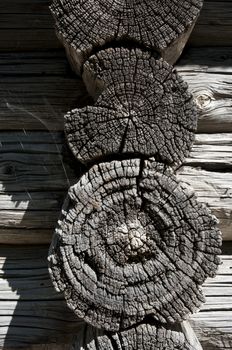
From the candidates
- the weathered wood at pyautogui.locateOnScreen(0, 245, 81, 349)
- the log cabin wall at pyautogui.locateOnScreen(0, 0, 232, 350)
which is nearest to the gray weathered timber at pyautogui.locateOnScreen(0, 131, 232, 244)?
the log cabin wall at pyautogui.locateOnScreen(0, 0, 232, 350)

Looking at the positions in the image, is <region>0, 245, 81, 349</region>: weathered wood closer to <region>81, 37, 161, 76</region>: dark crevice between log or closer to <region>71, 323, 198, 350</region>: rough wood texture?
<region>71, 323, 198, 350</region>: rough wood texture

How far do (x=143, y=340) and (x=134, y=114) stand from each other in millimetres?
609

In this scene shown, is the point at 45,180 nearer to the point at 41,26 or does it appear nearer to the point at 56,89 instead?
the point at 56,89

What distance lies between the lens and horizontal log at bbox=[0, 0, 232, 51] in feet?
8.24

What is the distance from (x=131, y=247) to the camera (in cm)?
201

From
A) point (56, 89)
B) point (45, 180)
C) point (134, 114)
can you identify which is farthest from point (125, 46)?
point (45, 180)

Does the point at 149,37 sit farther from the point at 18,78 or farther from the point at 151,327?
the point at 151,327

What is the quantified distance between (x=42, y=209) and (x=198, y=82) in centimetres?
66

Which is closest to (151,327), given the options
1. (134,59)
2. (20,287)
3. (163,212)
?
(163,212)

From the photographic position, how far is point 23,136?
2.42 metres

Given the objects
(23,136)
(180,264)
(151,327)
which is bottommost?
(151,327)

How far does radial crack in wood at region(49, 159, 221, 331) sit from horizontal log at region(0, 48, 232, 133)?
470 mm

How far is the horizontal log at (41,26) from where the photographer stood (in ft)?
8.24

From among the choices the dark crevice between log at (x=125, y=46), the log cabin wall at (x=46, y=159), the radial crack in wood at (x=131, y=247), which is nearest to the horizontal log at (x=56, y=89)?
the log cabin wall at (x=46, y=159)
